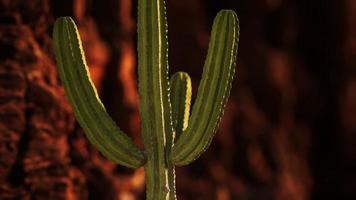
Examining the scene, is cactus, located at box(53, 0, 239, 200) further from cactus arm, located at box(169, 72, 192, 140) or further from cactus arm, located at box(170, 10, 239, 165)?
cactus arm, located at box(169, 72, 192, 140)

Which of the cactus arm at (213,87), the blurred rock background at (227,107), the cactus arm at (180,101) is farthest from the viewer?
the blurred rock background at (227,107)

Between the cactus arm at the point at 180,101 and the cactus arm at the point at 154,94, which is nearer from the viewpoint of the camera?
the cactus arm at the point at 154,94

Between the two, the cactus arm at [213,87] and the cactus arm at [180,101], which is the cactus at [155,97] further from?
the cactus arm at [180,101]

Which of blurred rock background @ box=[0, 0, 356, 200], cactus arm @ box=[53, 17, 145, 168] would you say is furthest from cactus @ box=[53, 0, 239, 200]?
blurred rock background @ box=[0, 0, 356, 200]

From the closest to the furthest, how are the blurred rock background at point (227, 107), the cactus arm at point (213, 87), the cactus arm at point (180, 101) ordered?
1. the cactus arm at point (213, 87)
2. the cactus arm at point (180, 101)
3. the blurred rock background at point (227, 107)

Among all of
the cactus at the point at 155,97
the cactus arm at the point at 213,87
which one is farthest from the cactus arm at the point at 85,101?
the cactus arm at the point at 213,87

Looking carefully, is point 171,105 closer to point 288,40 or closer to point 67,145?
point 67,145

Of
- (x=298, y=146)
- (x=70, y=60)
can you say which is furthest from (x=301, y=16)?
(x=70, y=60)

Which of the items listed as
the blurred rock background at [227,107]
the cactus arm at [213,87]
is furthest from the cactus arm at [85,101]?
the blurred rock background at [227,107]
